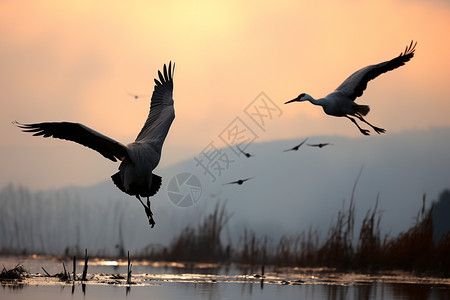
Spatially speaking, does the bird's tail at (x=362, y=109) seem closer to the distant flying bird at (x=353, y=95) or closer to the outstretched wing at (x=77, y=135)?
the distant flying bird at (x=353, y=95)

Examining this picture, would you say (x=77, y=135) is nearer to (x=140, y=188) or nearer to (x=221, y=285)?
(x=140, y=188)

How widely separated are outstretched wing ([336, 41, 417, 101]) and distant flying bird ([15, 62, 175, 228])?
9.64 ft

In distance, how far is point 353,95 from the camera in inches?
593

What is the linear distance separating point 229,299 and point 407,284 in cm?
480

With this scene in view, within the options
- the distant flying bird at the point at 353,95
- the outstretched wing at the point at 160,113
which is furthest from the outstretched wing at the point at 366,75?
the outstretched wing at the point at 160,113

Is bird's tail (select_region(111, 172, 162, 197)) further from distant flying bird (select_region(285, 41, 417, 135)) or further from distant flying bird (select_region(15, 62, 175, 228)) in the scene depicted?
distant flying bird (select_region(285, 41, 417, 135))

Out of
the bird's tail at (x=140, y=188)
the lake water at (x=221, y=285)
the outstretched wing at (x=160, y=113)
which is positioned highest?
the outstretched wing at (x=160, y=113)

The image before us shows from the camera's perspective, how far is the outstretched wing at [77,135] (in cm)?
1277

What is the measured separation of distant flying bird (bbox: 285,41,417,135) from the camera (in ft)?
47.7

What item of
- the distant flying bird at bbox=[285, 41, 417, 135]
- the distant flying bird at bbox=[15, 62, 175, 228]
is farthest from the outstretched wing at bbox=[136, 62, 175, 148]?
the distant flying bird at bbox=[285, 41, 417, 135]

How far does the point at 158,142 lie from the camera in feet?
47.5

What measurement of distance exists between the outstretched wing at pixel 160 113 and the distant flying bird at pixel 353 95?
213 cm

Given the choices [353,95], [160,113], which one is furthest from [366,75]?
[160,113]

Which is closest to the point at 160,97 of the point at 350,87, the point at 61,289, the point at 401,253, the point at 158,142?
the point at 158,142
